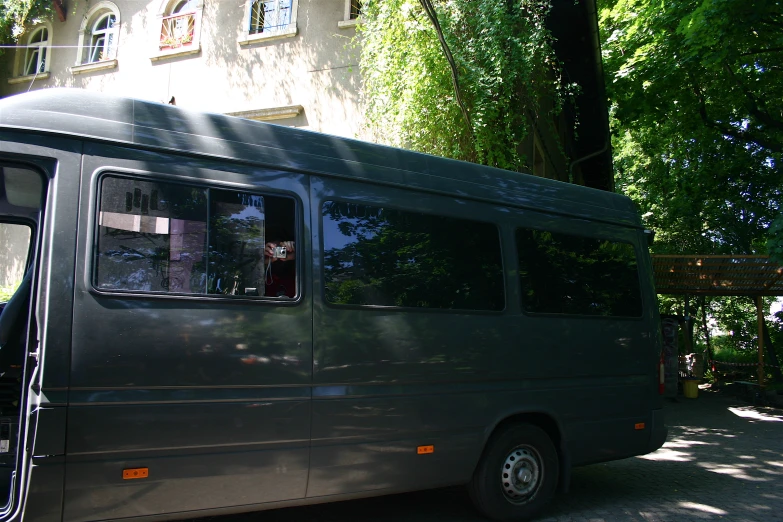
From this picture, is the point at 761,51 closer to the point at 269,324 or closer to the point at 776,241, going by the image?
the point at 776,241

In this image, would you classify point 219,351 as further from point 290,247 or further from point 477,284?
point 477,284

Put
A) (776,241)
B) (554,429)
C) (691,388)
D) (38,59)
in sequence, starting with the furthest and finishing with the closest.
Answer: (38,59)
(691,388)
(776,241)
(554,429)

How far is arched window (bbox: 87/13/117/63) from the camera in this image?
16.0 metres

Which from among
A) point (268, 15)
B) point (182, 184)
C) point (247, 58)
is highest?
point (268, 15)

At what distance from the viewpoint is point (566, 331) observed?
5.94 meters

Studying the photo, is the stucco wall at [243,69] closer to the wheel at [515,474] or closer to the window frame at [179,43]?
the window frame at [179,43]

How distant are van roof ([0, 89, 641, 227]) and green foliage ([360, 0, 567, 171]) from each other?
14.7 ft

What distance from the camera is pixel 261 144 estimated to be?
452 centimetres

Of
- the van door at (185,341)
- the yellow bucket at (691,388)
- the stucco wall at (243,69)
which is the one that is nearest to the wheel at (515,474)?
the van door at (185,341)

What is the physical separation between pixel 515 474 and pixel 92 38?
15376 mm

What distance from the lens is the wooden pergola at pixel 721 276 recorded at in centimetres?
1492

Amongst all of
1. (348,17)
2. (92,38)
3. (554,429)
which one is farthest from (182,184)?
(92,38)

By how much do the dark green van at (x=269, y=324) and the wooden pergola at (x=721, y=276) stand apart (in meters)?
10.6

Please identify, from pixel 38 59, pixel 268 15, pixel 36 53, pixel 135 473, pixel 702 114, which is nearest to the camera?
pixel 135 473
